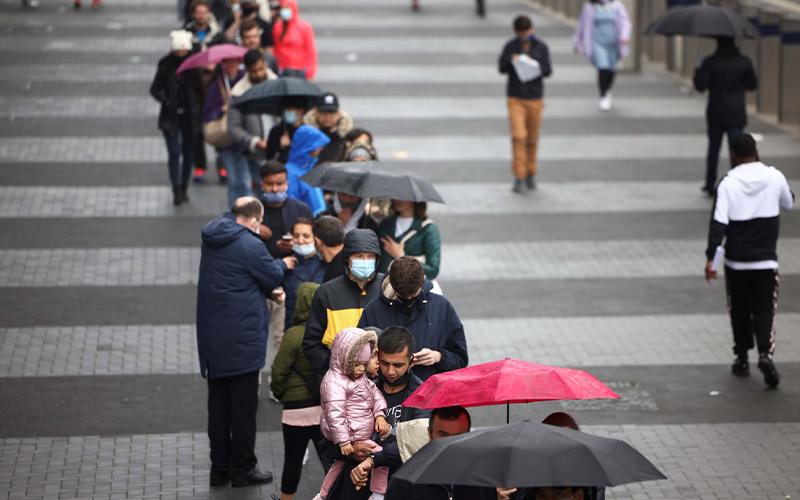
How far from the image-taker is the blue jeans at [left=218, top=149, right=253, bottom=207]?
50.9 feet

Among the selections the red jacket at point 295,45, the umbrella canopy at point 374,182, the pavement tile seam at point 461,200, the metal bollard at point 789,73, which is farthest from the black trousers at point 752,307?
the metal bollard at point 789,73

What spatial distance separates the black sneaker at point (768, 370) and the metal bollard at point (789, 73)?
10.7 meters

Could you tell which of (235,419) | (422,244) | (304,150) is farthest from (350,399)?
(304,150)

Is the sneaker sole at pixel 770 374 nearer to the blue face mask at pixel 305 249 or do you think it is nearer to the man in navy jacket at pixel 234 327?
the blue face mask at pixel 305 249

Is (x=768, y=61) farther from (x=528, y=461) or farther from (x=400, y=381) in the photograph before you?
(x=528, y=461)

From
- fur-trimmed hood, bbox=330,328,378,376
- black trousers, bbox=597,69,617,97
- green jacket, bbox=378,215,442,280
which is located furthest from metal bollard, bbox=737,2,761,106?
fur-trimmed hood, bbox=330,328,378,376

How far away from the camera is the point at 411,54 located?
26875mm

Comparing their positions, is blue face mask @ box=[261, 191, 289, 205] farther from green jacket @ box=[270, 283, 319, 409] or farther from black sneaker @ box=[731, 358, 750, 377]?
black sneaker @ box=[731, 358, 750, 377]

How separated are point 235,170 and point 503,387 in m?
9.19

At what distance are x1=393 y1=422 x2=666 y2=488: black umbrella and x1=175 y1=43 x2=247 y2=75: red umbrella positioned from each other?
10189mm

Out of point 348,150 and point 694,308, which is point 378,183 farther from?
point 694,308

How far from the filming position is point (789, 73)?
70.4ft

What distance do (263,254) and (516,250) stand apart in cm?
646

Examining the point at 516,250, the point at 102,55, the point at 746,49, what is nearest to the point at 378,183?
the point at 516,250
